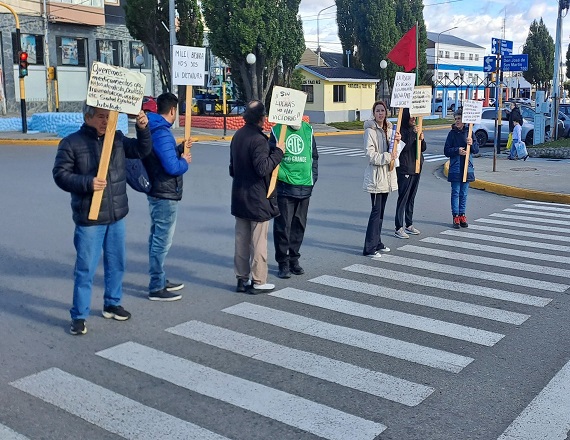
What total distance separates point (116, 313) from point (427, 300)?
296 centimetres

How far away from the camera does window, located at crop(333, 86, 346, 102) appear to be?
45.6 metres

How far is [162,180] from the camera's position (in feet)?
21.3

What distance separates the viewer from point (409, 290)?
7.12m

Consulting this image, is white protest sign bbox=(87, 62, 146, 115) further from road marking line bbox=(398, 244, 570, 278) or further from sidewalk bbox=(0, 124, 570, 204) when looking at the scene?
sidewalk bbox=(0, 124, 570, 204)

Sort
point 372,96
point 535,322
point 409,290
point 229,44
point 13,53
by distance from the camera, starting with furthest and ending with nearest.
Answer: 1. point 372,96
2. point 13,53
3. point 229,44
4. point 409,290
5. point 535,322

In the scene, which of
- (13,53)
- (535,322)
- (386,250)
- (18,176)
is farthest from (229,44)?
(535,322)

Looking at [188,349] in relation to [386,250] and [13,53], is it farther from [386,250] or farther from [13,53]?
[13,53]

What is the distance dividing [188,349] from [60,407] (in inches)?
49.3

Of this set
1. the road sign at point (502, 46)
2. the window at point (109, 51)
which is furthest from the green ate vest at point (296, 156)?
the window at point (109, 51)

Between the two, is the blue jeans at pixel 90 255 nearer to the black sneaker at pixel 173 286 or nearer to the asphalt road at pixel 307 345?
the asphalt road at pixel 307 345

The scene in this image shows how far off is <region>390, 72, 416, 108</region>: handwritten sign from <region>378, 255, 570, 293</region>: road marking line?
7.35 feet

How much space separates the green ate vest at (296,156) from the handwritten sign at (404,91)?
8.14 ft

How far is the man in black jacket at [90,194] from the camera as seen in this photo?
5484 millimetres

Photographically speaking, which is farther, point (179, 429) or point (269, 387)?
point (269, 387)
